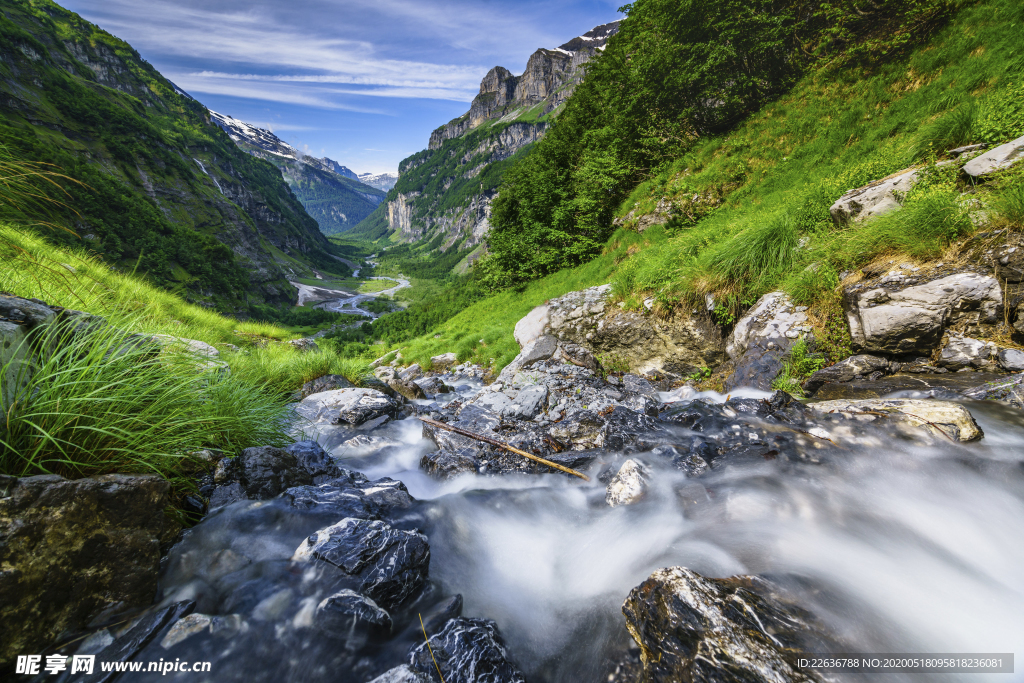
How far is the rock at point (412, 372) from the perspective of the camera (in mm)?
13598

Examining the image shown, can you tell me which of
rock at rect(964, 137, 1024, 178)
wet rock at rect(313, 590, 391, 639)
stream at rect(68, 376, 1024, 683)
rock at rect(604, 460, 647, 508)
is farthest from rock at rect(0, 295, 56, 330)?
rock at rect(964, 137, 1024, 178)

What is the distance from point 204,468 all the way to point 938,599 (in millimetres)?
6000

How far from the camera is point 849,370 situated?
521 centimetres

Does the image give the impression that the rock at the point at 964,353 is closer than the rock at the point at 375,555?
No

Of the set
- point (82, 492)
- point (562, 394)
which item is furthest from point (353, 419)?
point (82, 492)

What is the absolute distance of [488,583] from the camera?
3.23 metres

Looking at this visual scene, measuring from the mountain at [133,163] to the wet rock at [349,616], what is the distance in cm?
4114

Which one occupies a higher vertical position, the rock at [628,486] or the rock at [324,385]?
the rock at [628,486]

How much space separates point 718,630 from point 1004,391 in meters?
4.87

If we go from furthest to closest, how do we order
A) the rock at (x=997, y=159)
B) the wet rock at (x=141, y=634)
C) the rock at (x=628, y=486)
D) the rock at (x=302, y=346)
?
the rock at (x=302, y=346), the rock at (x=997, y=159), the rock at (x=628, y=486), the wet rock at (x=141, y=634)

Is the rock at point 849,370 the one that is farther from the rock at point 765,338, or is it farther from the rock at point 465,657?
the rock at point 465,657

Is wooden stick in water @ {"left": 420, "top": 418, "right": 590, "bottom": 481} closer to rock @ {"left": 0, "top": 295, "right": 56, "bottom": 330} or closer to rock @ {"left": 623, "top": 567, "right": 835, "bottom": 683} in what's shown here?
rock @ {"left": 623, "top": 567, "right": 835, "bottom": 683}

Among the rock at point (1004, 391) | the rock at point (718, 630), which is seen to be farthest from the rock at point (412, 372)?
the rock at point (1004, 391)

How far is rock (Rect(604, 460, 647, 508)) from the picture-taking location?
3.84 metres
